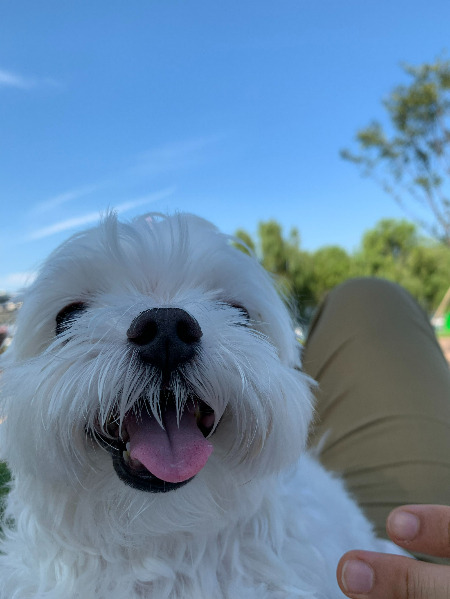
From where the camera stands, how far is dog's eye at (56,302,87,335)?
1.32 metres

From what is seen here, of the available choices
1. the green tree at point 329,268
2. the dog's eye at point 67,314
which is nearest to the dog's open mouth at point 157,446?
the dog's eye at point 67,314

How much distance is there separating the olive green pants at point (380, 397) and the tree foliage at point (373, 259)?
92.3ft

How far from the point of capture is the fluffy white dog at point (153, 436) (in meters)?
1.07

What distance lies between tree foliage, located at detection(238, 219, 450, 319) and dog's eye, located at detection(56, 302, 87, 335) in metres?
29.3

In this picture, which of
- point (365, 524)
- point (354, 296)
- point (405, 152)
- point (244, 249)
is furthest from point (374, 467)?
point (405, 152)

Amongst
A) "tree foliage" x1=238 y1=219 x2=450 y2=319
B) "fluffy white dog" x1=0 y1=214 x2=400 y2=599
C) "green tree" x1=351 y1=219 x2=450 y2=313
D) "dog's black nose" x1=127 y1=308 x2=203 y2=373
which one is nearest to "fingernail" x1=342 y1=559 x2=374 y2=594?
"fluffy white dog" x1=0 y1=214 x2=400 y2=599

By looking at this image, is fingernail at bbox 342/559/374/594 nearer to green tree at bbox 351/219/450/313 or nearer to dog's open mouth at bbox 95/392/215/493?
dog's open mouth at bbox 95/392/215/493

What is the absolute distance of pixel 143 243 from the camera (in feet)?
4.46

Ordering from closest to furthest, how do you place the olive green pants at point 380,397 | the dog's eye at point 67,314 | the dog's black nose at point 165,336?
the dog's black nose at point 165,336 → the dog's eye at point 67,314 → the olive green pants at point 380,397

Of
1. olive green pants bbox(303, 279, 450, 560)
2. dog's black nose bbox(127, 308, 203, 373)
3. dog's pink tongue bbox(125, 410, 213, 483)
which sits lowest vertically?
olive green pants bbox(303, 279, 450, 560)

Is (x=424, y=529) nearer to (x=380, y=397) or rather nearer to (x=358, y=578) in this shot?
(x=358, y=578)

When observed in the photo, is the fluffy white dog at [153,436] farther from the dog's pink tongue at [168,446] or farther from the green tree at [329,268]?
the green tree at [329,268]

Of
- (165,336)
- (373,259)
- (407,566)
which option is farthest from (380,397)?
(373,259)

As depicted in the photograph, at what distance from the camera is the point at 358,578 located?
0.91 metres
